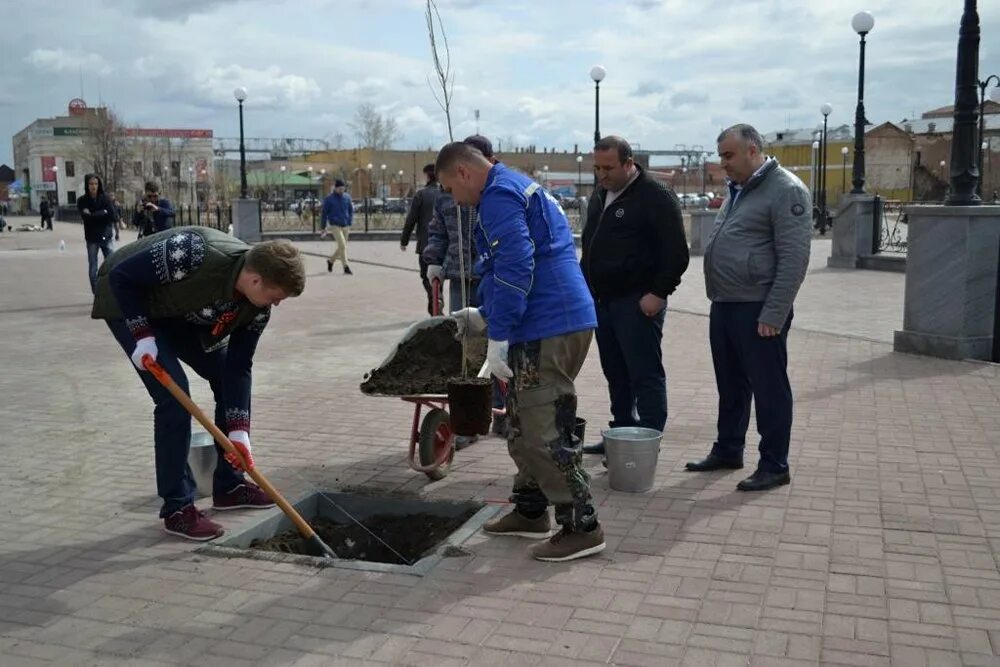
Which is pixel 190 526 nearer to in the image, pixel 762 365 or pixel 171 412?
pixel 171 412

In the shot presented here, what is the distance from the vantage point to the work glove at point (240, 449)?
4.33 metres

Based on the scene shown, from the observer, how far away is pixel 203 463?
515 cm

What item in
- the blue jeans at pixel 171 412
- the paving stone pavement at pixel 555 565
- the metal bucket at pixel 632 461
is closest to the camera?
the paving stone pavement at pixel 555 565

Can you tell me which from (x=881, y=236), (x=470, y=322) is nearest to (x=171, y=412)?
(x=470, y=322)

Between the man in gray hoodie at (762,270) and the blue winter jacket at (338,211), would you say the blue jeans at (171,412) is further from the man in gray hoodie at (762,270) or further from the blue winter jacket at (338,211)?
the blue winter jacket at (338,211)

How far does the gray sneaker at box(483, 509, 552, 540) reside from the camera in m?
4.46

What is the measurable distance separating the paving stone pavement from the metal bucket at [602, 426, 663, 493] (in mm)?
81

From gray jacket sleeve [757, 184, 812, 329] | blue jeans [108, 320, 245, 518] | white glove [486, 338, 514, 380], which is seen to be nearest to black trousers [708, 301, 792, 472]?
gray jacket sleeve [757, 184, 812, 329]

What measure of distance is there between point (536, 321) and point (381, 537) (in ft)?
5.13

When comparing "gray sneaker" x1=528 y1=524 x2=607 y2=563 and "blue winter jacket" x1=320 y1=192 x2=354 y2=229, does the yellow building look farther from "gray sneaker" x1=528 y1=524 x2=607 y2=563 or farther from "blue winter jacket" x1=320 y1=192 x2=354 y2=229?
"gray sneaker" x1=528 y1=524 x2=607 y2=563

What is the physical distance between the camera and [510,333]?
4.08m

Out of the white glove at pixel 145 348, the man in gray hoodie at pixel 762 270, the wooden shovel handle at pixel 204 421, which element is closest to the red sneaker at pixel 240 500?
the wooden shovel handle at pixel 204 421

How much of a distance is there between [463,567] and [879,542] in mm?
1899

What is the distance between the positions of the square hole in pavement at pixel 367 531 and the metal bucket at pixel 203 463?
52 cm
